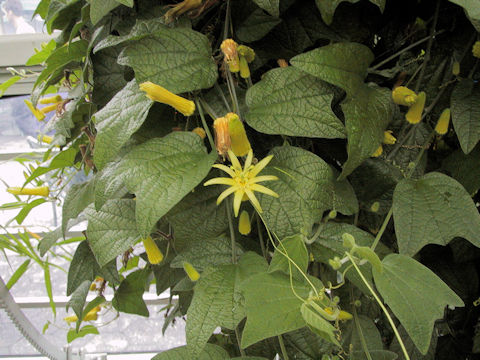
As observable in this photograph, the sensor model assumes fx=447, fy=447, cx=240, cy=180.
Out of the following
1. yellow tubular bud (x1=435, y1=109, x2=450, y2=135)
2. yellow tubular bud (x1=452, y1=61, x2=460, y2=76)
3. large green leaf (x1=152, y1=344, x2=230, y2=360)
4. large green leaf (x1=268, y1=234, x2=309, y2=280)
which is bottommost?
large green leaf (x1=152, y1=344, x2=230, y2=360)

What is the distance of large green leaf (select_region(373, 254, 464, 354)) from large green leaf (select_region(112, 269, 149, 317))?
0.35m

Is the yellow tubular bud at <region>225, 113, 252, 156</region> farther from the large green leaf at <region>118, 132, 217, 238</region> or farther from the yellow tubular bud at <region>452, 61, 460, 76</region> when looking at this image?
the yellow tubular bud at <region>452, 61, 460, 76</region>

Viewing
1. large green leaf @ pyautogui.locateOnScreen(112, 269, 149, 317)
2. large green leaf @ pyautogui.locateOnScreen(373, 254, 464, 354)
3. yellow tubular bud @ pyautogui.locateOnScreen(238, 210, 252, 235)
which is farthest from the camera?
large green leaf @ pyautogui.locateOnScreen(112, 269, 149, 317)

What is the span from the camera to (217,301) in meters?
0.33

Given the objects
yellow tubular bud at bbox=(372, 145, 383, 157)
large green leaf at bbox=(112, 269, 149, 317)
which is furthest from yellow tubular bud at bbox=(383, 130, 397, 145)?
large green leaf at bbox=(112, 269, 149, 317)

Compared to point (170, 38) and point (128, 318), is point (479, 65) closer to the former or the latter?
point (170, 38)

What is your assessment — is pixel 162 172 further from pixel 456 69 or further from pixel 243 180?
pixel 456 69

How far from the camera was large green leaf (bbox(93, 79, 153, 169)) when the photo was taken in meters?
0.34

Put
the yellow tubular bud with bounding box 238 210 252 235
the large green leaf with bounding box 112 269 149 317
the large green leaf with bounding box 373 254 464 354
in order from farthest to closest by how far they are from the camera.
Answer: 1. the large green leaf with bounding box 112 269 149 317
2. the yellow tubular bud with bounding box 238 210 252 235
3. the large green leaf with bounding box 373 254 464 354

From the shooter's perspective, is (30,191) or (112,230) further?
(30,191)

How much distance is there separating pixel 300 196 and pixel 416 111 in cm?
14

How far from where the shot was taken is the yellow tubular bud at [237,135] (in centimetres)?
32

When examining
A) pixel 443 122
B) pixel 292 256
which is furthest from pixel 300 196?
pixel 443 122

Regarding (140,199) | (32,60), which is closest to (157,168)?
(140,199)
